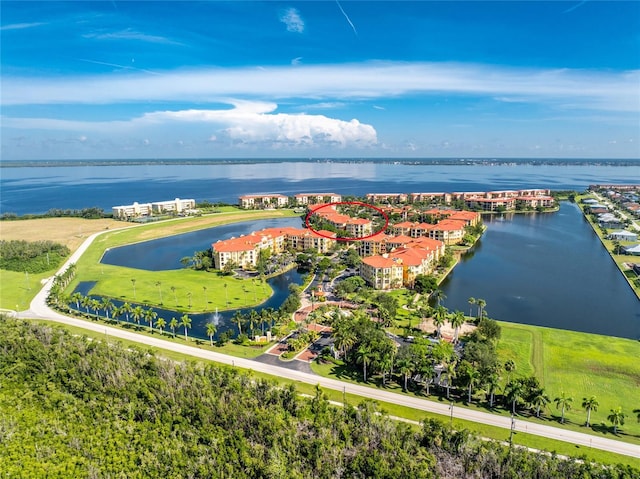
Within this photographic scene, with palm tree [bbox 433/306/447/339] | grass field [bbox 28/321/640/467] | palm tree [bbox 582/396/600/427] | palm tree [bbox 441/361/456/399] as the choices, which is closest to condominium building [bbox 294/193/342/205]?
palm tree [bbox 433/306/447/339]

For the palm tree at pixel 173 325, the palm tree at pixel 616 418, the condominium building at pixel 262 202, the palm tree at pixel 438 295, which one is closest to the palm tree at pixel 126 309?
the palm tree at pixel 173 325

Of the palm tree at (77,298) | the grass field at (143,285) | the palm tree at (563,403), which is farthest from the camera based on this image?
the grass field at (143,285)

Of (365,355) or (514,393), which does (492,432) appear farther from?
(365,355)

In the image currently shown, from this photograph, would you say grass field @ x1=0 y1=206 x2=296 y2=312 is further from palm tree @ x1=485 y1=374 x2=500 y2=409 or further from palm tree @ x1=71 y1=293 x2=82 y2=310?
palm tree @ x1=485 y1=374 x2=500 y2=409

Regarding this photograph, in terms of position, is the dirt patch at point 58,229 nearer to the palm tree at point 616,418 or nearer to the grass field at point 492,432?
the grass field at point 492,432

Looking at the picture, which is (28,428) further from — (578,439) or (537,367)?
(537,367)

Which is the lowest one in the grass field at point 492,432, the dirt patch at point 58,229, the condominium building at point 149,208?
the grass field at point 492,432

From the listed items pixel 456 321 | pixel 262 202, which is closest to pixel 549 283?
pixel 456 321
